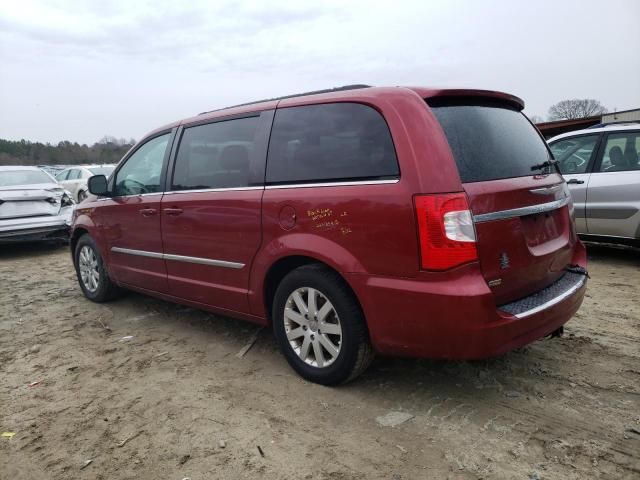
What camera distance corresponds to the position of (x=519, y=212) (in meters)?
2.75

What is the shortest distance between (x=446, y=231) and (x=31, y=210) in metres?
8.04

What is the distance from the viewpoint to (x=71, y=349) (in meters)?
4.05

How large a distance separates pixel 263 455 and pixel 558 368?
195cm

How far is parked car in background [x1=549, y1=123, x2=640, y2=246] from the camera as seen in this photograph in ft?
18.9

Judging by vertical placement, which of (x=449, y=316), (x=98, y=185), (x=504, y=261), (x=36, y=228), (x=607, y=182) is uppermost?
(x=98, y=185)

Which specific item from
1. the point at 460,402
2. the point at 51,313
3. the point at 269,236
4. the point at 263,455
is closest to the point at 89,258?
the point at 51,313

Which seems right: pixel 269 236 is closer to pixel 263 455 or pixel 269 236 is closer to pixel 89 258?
pixel 263 455

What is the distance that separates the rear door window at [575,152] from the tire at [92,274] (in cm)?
538

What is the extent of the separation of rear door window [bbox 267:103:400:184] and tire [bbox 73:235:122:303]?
2.72 m

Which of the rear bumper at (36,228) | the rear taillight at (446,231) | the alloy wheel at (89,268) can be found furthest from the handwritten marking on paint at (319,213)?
the rear bumper at (36,228)

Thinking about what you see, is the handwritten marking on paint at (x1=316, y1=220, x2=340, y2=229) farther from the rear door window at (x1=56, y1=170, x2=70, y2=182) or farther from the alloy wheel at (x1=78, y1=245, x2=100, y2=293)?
the rear door window at (x1=56, y1=170, x2=70, y2=182)

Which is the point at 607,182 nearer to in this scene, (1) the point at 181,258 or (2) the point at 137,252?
(1) the point at 181,258

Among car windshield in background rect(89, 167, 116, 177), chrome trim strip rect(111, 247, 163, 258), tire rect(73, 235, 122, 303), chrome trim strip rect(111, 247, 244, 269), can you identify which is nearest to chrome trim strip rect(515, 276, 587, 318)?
chrome trim strip rect(111, 247, 244, 269)

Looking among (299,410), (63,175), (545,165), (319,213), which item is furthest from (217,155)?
(63,175)
